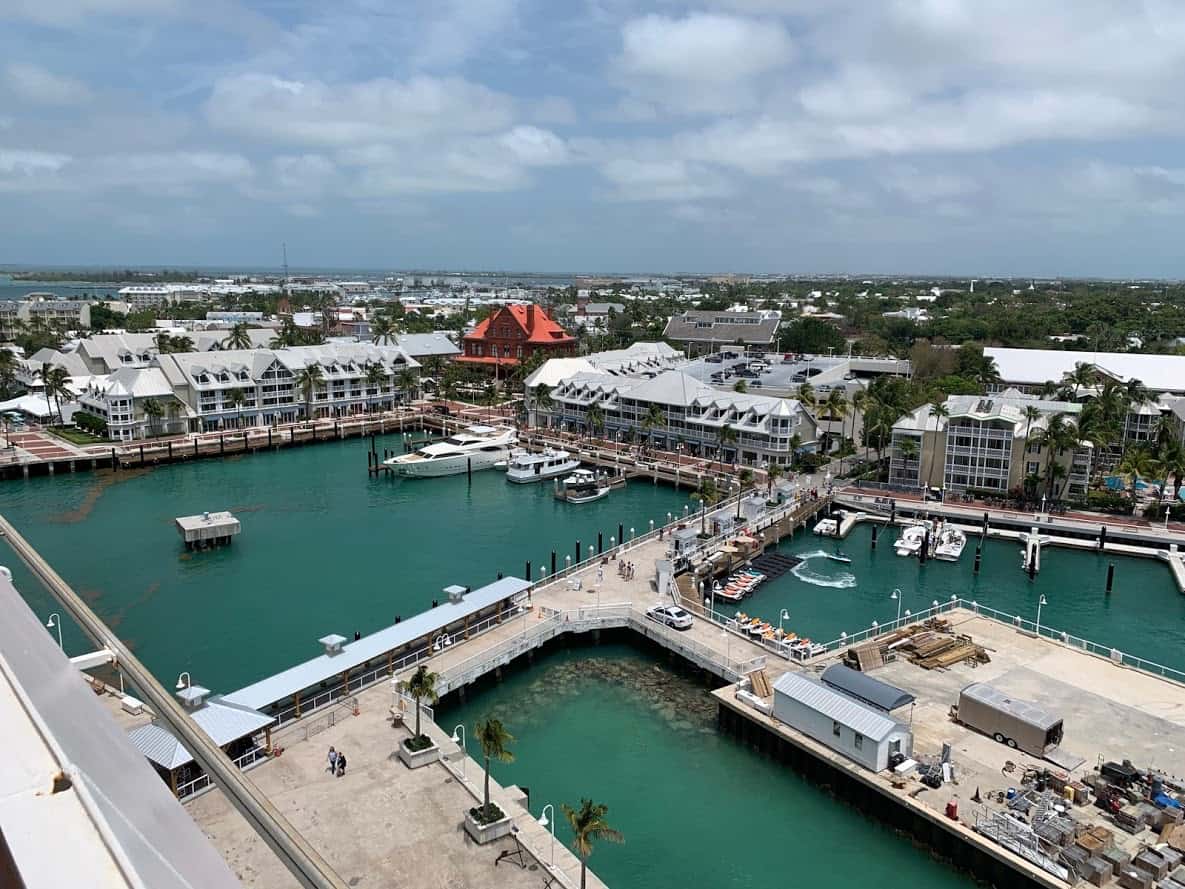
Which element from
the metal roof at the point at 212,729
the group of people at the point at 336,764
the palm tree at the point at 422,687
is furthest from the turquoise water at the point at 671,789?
the metal roof at the point at 212,729

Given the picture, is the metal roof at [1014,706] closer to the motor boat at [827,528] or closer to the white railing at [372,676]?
the white railing at [372,676]

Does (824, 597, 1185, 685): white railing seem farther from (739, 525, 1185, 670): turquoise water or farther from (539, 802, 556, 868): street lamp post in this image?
(539, 802, 556, 868): street lamp post

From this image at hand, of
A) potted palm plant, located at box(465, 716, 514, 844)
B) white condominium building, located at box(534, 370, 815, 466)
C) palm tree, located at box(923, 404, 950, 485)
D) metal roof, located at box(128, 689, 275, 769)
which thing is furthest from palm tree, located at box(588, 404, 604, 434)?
potted palm plant, located at box(465, 716, 514, 844)

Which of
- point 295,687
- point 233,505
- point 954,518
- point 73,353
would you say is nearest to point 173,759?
point 295,687

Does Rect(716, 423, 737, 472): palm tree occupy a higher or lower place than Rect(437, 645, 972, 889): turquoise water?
higher

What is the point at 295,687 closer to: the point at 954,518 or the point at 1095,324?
the point at 954,518

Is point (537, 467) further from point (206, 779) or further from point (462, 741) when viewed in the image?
point (206, 779)
